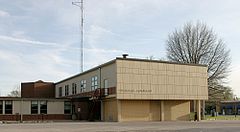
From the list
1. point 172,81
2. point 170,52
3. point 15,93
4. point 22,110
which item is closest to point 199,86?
point 172,81

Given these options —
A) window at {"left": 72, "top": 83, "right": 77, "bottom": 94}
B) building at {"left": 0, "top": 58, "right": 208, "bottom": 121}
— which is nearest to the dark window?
building at {"left": 0, "top": 58, "right": 208, "bottom": 121}

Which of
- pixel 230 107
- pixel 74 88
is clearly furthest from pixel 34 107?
pixel 230 107

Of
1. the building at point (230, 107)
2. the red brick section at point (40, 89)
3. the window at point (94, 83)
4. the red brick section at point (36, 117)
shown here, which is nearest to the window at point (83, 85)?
the window at point (94, 83)

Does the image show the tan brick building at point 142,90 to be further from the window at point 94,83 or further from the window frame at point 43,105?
the window frame at point 43,105

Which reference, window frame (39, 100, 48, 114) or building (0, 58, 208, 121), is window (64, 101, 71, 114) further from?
window frame (39, 100, 48, 114)

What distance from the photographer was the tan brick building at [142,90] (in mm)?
47125

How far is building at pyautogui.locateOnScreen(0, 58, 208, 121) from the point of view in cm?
4716

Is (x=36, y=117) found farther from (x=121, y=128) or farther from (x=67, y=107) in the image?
(x=121, y=128)

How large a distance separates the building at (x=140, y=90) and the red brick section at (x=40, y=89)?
2272cm

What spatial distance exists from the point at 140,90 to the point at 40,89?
37.4 metres

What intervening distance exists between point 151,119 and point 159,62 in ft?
23.9

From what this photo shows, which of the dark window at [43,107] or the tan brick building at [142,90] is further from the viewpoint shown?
the dark window at [43,107]

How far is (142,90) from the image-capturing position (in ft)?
157

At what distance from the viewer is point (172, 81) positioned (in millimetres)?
50750
